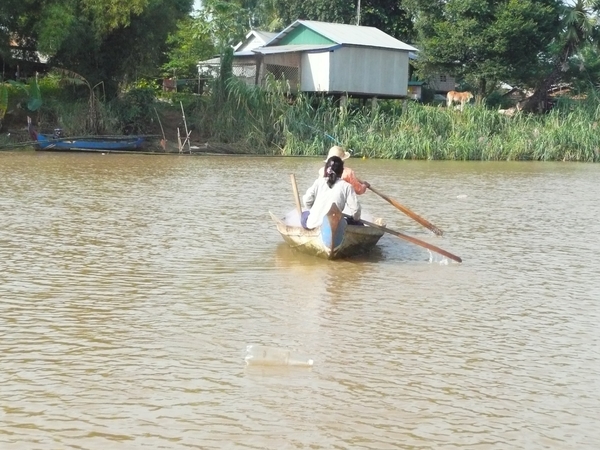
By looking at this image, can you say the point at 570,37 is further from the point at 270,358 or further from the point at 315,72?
the point at 270,358

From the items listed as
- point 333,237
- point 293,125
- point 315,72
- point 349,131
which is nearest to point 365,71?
point 315,72

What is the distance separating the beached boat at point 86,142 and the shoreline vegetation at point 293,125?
1087 millimetres

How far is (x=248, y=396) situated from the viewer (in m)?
5.00

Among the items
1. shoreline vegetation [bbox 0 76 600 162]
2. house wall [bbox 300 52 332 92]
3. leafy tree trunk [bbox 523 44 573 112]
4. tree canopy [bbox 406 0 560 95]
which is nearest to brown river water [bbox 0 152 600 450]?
shoreline vegetation [bbox 0 76 600 162]

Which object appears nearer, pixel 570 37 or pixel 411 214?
pixel 411 214

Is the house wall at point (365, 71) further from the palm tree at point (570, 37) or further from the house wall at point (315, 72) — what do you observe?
the palm tree at point (570, 37)

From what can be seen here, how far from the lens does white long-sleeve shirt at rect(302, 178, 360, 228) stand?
9.12 m

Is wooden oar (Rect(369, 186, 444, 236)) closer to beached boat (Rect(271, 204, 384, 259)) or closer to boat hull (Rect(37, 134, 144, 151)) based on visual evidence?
beached boat (Rect(271, 204, 384, 259))

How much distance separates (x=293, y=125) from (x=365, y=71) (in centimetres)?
384

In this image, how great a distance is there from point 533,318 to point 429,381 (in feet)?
6.59

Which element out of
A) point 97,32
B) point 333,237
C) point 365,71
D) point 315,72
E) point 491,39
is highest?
point 491,39

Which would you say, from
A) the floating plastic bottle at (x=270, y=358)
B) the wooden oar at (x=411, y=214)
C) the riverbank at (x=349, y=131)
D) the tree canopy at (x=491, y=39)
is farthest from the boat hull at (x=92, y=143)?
the floating plastic bottle at (x=270, y=358)

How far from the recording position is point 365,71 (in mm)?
29234

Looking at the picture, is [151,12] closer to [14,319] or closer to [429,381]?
[14,319]
